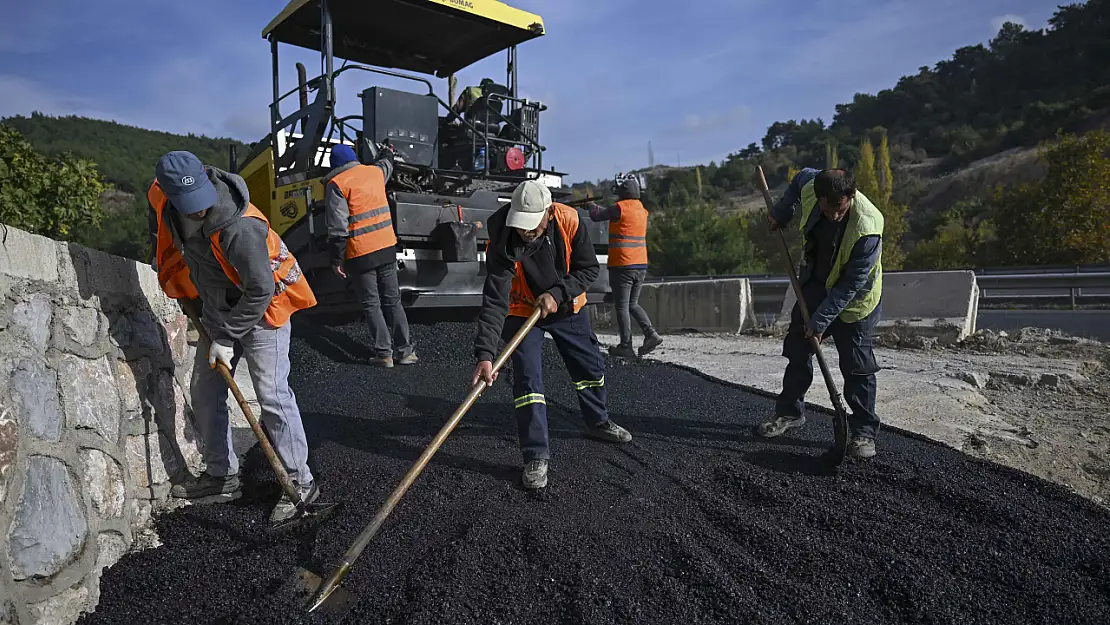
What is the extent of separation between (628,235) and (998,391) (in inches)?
124

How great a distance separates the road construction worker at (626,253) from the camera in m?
6.82

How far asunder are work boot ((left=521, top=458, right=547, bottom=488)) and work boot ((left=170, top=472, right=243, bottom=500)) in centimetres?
131

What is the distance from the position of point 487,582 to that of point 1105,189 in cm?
1618

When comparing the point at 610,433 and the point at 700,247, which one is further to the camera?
the point at 700,247

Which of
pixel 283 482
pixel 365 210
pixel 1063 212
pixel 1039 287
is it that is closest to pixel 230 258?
pixel 283 482

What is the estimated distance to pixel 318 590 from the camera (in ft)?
8.09

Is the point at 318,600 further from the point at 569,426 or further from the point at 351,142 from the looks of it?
the point at 351,142

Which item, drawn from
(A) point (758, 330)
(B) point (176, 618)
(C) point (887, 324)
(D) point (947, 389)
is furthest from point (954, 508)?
(A) point (758, 330)

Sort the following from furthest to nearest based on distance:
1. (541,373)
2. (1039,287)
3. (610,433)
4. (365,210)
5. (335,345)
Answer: (1039,287)
(335,345)
(365,210)
(610,433)
(541,373)

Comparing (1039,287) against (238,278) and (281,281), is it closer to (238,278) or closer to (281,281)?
(281,281)

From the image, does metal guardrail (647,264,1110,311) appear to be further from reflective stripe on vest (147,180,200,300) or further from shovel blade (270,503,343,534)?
reflective stripe on vest (147,180,200,300)

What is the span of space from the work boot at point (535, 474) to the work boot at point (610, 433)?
0.69m

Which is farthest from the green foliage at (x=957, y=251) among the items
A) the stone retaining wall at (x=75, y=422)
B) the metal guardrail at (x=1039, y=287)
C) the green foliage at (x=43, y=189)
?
the stone retaining wall at (x=75, y=422)

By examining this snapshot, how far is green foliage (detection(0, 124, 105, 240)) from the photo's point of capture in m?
7.93
